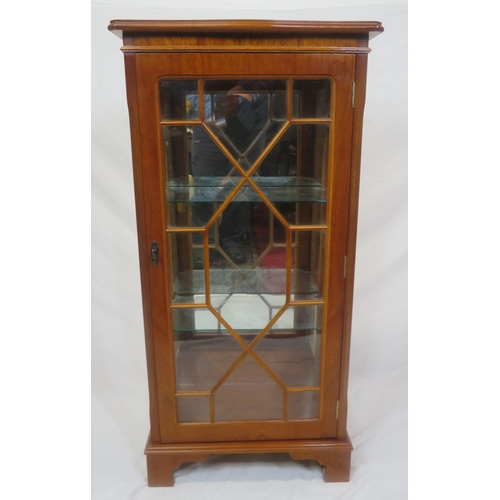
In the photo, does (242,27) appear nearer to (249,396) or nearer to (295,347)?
(295,347)

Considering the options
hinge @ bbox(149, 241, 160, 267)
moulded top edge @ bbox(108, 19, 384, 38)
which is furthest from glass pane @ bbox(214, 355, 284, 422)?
moulded top edge @ bbox(108, 19, 384, 38)

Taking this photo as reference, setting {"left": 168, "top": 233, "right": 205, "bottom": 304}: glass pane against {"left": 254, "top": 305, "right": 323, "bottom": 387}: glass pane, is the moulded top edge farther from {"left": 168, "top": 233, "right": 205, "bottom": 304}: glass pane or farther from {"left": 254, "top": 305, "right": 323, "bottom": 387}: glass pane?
{"left": 254, "top": 305, "right": 323, "bottom": 387}: glass pane

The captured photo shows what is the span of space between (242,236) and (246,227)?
0.10ft

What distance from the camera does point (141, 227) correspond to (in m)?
1.18

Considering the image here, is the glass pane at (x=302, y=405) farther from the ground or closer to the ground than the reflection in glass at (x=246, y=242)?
closer to the ground

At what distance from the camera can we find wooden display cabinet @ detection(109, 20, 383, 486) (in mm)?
1099

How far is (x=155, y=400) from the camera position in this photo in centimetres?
129

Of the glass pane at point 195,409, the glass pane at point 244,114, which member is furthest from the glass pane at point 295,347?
the glass pane at point 244,114

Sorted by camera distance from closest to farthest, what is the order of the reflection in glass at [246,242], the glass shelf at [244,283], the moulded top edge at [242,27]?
the moulded top edge at [242,27]
the reflection in glass at [246,242]
the glass shelf at [244,283]

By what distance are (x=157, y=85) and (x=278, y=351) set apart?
2.61 feet

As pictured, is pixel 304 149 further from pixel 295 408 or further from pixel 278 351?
pixel 295 408

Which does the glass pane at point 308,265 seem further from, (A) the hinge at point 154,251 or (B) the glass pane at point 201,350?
(A) the hinge at point 154,251

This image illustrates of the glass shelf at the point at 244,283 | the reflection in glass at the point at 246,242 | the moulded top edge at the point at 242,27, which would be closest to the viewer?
the moulded top edge at the point at 242,27

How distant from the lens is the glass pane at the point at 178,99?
1.12 metres
